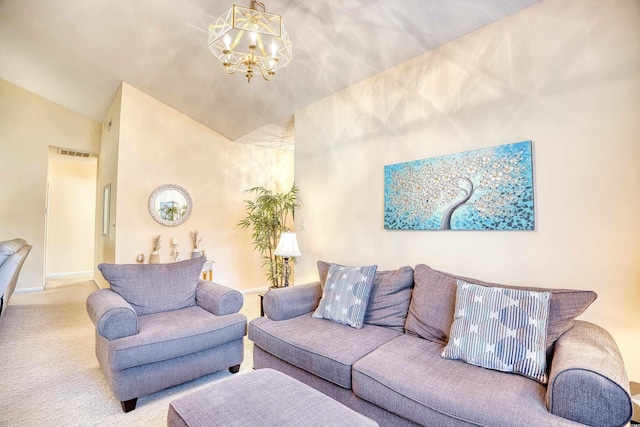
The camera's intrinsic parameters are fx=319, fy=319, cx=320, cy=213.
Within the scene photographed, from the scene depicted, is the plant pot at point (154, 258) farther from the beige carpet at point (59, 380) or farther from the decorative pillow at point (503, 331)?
the decorative pillow at point (503, 331)

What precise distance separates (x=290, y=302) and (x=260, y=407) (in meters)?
1.24

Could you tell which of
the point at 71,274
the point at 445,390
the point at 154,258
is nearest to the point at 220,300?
the point at 445,390

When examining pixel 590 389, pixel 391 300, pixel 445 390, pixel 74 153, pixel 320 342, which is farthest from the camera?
pixel 74 153

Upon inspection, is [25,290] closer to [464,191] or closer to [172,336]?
[172,336]

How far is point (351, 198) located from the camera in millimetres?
→ 3324

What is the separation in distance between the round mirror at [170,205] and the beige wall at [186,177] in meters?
0.08

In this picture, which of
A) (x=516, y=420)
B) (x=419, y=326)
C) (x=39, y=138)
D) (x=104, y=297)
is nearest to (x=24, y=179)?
(x=39, y=138)

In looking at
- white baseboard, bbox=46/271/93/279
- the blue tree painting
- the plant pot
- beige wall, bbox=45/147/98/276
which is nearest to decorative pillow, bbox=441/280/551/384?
the blue tree painting

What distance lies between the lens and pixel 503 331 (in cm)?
163

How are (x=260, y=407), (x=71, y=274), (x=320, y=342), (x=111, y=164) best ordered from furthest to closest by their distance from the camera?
(x=71, y=274)
(x=111, y=164)
(x=320, y=342)
(x=260, y=407)

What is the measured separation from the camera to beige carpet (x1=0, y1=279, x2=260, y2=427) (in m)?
1.97

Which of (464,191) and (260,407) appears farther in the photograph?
(464,191)

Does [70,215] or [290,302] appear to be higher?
[70,215]

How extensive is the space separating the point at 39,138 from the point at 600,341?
7960mm
